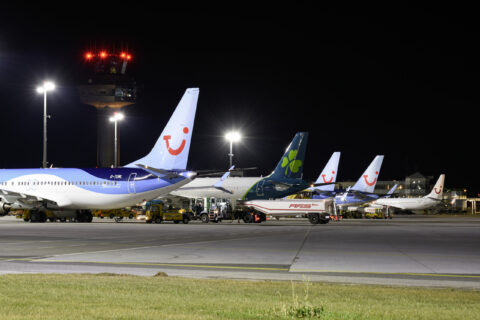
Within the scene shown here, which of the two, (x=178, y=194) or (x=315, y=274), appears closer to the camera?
(x=315, y=274)

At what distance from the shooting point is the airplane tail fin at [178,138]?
44438 millimetres

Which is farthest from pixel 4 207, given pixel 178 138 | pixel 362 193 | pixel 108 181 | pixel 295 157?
pixel 362 193

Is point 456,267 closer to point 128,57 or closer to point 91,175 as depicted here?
point 91,175

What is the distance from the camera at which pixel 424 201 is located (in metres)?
88.0

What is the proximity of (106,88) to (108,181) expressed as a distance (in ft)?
323

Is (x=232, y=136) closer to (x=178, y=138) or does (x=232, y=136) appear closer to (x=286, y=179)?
(x=286, y=179)

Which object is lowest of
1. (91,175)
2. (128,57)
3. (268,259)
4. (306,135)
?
(268,259)

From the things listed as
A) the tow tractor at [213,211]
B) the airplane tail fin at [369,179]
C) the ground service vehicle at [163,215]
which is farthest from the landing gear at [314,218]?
the airplane tail fin at [369,179]

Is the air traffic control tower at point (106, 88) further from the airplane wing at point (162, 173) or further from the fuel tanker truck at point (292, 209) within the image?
the airplane wing at point (162, 173)

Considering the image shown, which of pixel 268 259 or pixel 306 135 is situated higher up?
pixel 306 135

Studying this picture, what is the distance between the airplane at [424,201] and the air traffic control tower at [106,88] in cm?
7141

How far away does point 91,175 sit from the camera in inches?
1928

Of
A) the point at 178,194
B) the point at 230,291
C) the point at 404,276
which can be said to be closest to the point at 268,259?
the point at 404,276

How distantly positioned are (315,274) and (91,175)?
36426mm
